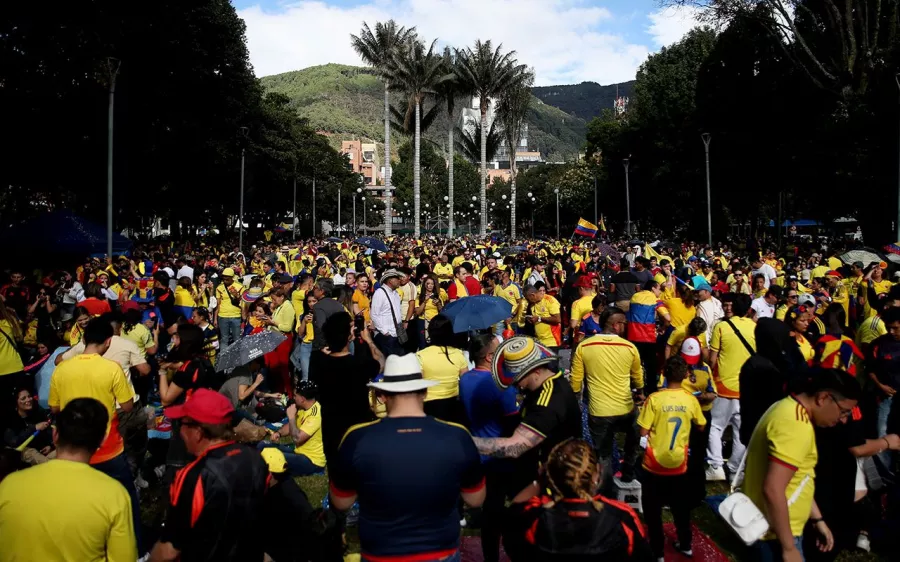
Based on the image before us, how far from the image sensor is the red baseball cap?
3.54 metres

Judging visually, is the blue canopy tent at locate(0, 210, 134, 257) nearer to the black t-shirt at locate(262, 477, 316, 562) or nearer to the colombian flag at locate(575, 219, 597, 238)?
the colombian flag at locate(575, 219, 597, 238)

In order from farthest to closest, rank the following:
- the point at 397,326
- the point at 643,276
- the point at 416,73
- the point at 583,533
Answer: the point at 416,73 < the point at 643,276 < the point at 397,326 < the point at 583,533

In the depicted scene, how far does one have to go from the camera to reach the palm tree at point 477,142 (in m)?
64.4

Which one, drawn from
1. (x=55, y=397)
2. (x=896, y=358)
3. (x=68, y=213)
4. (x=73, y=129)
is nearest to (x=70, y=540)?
(x=55, y=397)

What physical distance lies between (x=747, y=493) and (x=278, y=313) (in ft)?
24.6

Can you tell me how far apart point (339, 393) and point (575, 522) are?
9.64ft

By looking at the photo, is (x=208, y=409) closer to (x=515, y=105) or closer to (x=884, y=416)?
(x=884, y=416)

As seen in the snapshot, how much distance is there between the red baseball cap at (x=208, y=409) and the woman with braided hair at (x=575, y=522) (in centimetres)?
148

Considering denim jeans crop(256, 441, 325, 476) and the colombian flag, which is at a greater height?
the colombian flag

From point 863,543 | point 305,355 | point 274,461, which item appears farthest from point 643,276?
point 274,461

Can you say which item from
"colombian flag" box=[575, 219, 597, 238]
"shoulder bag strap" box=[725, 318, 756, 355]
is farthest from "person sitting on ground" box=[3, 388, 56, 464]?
"colombian flag" box=[575, 219, 597, 238]

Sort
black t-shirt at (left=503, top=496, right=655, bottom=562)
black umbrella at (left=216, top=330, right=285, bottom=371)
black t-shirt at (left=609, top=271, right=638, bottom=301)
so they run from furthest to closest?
black t-shirt at (left=609, top=271, right=638, bottom=301), black umbrella at (left=216, top=330, right=285, bottom=371), black t-shirt at (left=503, top=496, right=655, bottom=562)

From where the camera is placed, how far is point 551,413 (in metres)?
4.48

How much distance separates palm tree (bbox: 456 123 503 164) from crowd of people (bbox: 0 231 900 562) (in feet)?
181
